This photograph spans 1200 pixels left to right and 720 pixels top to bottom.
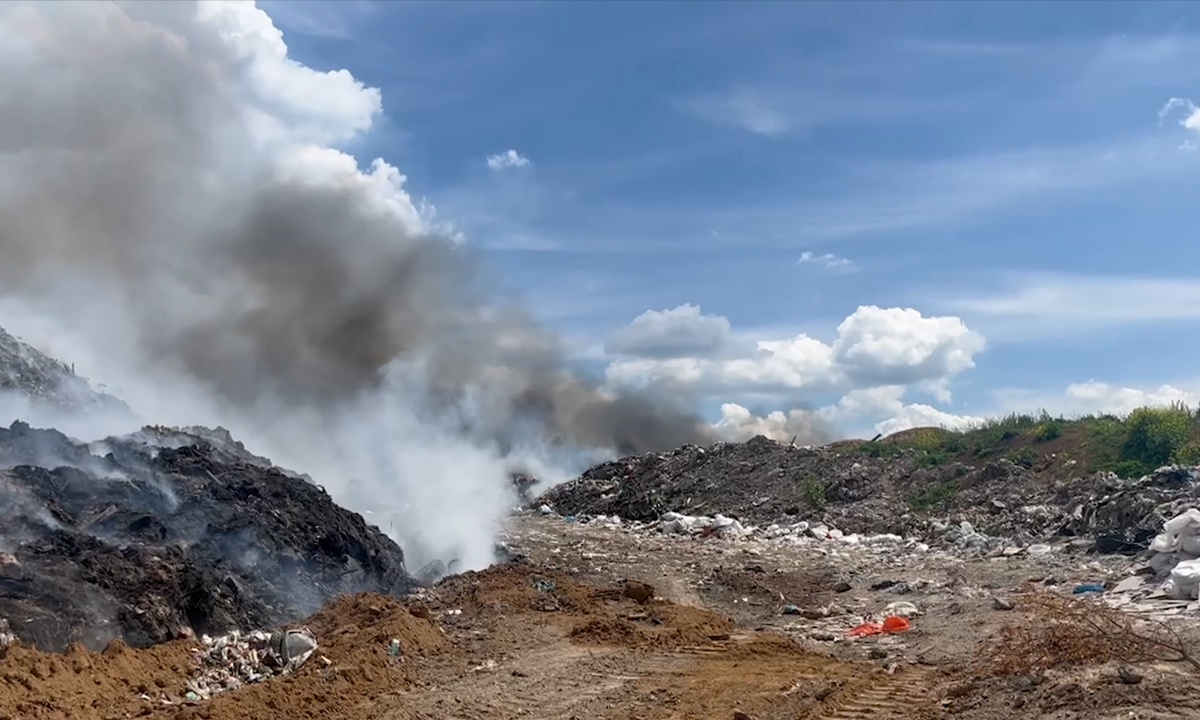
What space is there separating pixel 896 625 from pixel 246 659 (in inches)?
266

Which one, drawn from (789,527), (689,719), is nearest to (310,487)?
(689,719)

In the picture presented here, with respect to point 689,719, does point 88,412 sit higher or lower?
higher

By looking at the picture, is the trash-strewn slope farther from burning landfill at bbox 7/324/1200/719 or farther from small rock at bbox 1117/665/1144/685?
small rock at bbox 1117/665/1144/685

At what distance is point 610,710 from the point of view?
777 cm

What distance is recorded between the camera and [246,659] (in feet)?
29.3

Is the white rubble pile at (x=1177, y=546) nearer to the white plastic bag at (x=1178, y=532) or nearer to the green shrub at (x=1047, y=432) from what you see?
the white plastic bag at (x=1178, y=532)

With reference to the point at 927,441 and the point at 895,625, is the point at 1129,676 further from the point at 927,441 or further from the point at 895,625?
the point at 927,441

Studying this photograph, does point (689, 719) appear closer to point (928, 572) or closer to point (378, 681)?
point (378, 681)

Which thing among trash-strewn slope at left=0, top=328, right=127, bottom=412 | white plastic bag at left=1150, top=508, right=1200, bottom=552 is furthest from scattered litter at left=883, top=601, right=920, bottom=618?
trash-strewn slope at left=0, top=328, right=127, bottom=412

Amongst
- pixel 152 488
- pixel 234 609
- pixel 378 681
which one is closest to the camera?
pixel 378 681

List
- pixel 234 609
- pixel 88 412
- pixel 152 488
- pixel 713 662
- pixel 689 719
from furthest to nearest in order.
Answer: pixel 88 412, pixel 152 488, pixel 234 609, pixel 713 662, pixel 689 719

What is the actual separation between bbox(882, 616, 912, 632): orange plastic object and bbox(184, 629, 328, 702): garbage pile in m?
6.06

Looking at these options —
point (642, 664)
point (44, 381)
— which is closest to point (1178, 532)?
point (642, 664)

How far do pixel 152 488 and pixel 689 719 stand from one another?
8535 millimetres
